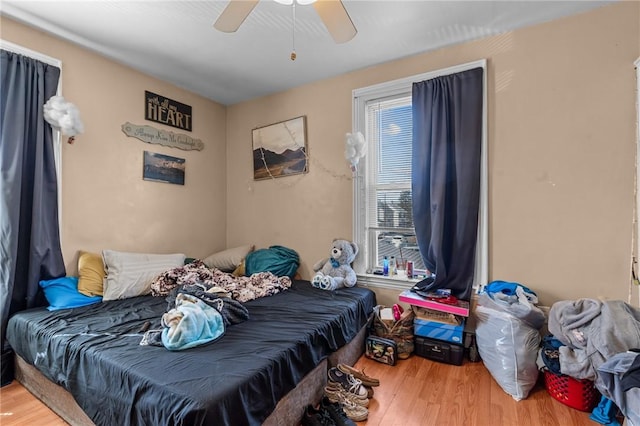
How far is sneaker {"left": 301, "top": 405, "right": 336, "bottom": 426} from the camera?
1.47 metres

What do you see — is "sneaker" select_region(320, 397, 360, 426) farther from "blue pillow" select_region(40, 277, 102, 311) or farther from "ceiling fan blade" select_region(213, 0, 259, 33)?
"ceiling fan blade" select_region(213, 0, 259, 33)

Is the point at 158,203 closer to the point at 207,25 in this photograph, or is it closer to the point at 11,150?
the point at 11,150

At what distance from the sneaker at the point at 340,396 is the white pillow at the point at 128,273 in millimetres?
1766

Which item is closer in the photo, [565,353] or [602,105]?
[565,353]

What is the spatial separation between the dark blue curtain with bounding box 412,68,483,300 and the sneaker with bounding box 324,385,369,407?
109 centimetres

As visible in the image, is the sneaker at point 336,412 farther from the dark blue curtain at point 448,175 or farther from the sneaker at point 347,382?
the dark blue curtain at point 448,175

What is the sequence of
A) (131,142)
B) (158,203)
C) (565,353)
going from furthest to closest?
(158,203) < (131,142) < (565,353)

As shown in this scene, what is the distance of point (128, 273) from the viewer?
2.39 m

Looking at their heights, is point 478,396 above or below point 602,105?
below

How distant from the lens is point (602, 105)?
1.95 metres

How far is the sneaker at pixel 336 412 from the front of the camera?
1.47 metres

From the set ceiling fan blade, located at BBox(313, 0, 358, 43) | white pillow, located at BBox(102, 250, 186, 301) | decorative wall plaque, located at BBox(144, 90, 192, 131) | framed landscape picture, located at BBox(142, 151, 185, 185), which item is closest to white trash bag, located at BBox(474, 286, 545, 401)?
ceiling fan blade, located at BBox(313, 0, 358, 43)

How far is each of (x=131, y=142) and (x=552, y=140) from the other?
3.64 metres

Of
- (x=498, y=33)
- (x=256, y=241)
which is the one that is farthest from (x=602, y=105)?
(x=256, y=241)
